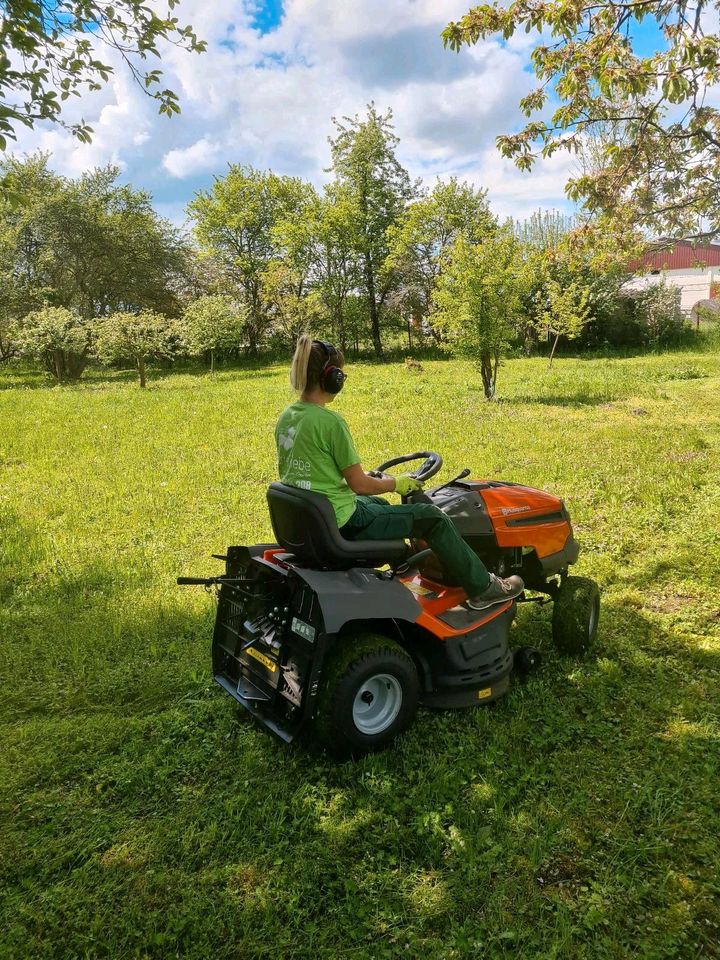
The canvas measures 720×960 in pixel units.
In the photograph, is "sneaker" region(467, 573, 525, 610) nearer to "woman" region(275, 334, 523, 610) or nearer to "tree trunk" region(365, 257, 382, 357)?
"woman" region(275, 334, 523, 610)

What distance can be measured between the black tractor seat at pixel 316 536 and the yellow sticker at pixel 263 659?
1.74 ft

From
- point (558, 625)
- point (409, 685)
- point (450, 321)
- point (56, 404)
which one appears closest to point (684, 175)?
point (558, 625)

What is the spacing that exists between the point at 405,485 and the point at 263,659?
114 centimetres

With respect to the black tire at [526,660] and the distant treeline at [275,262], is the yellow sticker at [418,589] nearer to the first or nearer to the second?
the black tire at [526,660]

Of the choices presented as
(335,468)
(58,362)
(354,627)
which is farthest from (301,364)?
(58,362)

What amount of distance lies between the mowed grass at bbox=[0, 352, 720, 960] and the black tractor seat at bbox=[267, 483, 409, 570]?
0.98 m

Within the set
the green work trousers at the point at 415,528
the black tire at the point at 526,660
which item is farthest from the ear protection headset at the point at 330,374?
the black tire at the point at 526,660

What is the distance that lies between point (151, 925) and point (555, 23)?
6.57 meters

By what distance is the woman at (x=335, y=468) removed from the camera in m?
3.06

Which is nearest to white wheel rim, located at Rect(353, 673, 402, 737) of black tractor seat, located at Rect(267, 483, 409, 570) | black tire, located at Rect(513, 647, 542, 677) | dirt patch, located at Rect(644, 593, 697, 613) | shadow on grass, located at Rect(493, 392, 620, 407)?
black tractor seat, located at Rect(267, 483, 409, 570)

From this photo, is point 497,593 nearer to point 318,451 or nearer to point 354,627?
point 354,627

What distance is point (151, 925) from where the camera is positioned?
2.31m

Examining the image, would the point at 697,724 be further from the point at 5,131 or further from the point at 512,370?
the point at 512,370

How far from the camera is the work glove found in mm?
3177
